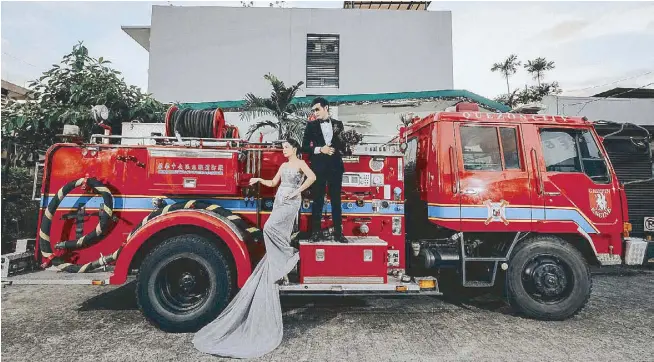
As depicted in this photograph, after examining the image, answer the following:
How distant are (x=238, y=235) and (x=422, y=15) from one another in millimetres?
14967

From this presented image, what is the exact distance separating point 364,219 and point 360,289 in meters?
1.06

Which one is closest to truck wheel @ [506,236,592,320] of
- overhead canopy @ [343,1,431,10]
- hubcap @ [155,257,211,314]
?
hubcap @ [155,257,211,314]

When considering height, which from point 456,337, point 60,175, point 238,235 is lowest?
point 456,337

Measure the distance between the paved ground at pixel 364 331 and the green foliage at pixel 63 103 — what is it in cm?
369

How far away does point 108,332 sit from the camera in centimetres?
464

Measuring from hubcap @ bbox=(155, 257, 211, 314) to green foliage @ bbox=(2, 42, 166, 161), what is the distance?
5.13m

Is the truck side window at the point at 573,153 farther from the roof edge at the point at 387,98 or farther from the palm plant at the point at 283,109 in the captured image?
the palm plant at the point at 283,109

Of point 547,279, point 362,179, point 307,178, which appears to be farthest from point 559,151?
point 307,178

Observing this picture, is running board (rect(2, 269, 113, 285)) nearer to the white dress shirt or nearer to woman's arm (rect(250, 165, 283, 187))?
woman's arm (rect(250, 165, 283, 187))

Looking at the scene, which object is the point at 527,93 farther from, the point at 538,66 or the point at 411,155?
the point at 411,155

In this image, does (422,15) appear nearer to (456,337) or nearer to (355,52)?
(355,52)

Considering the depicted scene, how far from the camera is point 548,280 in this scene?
4949 mm

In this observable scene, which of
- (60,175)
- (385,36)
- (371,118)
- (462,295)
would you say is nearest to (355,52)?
→ (385,36)

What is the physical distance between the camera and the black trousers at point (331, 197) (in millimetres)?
4980
